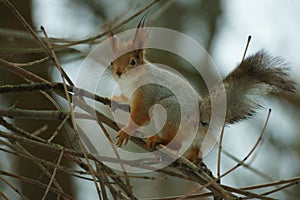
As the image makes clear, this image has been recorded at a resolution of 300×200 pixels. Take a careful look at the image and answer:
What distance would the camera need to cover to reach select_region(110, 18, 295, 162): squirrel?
1.43 metres

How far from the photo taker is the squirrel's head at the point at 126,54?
163cm

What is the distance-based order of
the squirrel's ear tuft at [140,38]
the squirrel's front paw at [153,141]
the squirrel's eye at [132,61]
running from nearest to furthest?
1. the squirrel's front paw at [153,141]
2. the squirrel's ear tuft at [140,38]
3. the squirrel's eye at [132,61]

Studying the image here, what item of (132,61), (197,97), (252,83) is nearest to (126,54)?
(132,61)

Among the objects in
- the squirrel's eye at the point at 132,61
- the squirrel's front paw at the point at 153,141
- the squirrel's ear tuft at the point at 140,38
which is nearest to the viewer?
the squirrel's front paw at the point at 153,141

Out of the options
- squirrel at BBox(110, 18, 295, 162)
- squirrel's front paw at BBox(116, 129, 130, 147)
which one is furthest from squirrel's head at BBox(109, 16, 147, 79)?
squirrel's front paw at BBox(116, 129, 130, 147)

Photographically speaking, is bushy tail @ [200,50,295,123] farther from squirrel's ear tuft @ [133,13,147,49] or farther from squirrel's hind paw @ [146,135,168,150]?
squirrel's ear tuft @ [133,13,147,49]

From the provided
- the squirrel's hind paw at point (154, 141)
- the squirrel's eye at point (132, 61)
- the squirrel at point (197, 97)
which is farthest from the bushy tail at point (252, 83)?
the squirrel's eye at point (132, 61)

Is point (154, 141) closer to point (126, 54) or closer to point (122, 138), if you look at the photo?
point (122, 138)

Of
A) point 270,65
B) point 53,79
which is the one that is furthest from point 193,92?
point 53,79

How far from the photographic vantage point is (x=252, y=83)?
1.47 meters

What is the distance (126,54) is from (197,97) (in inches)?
10.4

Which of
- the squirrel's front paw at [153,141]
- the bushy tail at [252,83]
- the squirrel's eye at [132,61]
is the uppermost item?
the squirrel's eye at [132,61]

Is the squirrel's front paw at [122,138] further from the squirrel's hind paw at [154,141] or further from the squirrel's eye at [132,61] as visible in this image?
the squirrel's eye at [132,61]

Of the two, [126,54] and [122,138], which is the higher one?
[126,54]
